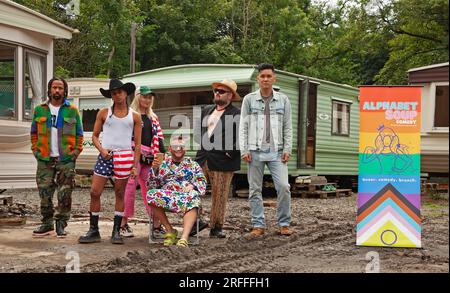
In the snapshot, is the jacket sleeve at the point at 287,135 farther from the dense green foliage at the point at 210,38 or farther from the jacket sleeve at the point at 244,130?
the dense green foliage at the point at 210,38

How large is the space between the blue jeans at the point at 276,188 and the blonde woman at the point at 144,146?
1.03m

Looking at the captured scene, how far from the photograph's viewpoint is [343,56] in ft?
88.6

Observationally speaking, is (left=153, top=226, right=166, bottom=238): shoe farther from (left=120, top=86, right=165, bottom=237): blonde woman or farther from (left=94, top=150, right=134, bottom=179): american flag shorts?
(left=94, top=150, right=134, bottom=179): american flag shorts

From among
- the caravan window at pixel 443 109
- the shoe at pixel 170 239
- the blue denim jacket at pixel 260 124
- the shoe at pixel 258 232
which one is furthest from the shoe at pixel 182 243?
the caravan window at pixel 443 109

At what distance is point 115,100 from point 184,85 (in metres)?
6.75

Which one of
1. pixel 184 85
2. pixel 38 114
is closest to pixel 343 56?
pixel 184 85

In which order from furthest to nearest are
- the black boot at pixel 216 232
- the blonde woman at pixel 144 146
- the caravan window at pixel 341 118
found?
the caravan window at pixel 341 118 → the black boot at pixel 216 232 → the blonde woman at pixel 144 146

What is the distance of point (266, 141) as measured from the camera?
6.60 m

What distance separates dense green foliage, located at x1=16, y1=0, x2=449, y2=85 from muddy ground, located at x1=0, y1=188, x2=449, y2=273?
12.3m

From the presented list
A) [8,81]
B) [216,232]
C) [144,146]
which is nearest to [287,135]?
[216,232]

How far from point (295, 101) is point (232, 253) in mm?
8139

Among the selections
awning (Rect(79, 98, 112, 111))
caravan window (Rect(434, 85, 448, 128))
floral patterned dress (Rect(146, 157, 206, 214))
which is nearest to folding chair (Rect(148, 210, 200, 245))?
floral patterned dress (Rect(146, 157, 206, 214))

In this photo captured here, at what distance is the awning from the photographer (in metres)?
14.8

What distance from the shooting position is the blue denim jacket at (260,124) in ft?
21.7
